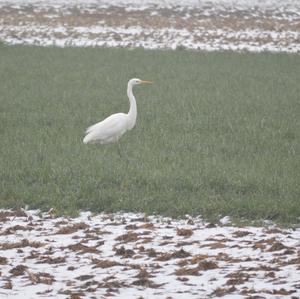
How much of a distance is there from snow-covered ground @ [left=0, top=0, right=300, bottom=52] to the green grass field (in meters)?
6.59

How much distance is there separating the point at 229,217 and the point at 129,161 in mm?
3270

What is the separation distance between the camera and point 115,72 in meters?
26.2

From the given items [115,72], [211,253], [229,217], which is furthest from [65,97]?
[211,253]

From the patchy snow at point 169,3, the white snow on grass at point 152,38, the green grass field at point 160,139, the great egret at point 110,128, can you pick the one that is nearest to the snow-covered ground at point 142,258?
the green grass field at point 160,139

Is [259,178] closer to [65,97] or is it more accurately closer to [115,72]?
[65,97]

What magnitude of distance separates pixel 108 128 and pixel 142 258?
644cm

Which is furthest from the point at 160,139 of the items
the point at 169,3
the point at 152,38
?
the point at 169,3

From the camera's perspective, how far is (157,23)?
39500 millimetres

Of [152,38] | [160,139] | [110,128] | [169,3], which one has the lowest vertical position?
[152,38]

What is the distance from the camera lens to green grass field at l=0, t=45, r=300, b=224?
449 inches

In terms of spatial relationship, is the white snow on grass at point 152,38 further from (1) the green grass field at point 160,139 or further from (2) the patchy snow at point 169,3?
(2) the patchy snow at point 169,3

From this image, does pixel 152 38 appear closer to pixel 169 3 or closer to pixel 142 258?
pixel 169 3

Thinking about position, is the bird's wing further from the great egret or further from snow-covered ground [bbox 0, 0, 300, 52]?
snow-covered ground [bbox 0, 0, 300, 52]

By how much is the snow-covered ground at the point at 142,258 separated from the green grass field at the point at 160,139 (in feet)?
2.28
